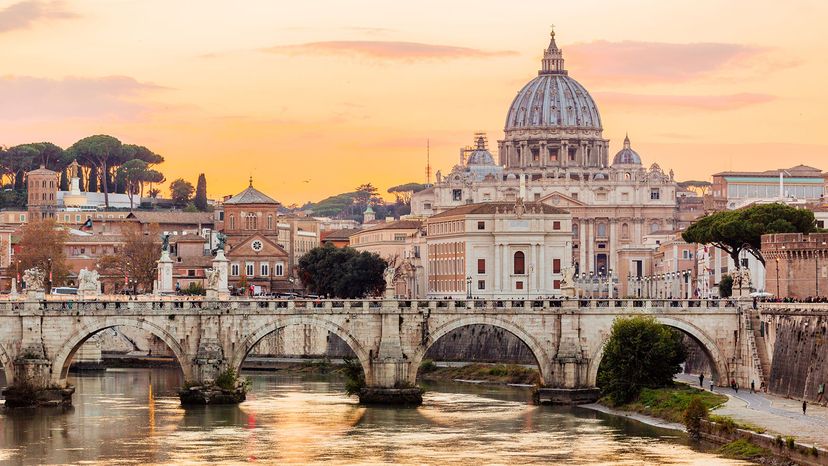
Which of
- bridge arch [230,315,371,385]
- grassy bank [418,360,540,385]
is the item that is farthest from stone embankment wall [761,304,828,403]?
grassy bank [418,360,540,385]

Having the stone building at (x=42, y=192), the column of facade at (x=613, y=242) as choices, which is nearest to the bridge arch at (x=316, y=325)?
the stone building at (x=42, y=192)

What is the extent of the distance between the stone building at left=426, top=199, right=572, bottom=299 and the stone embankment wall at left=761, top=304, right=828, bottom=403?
58490 mm

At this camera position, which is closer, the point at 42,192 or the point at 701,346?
the point at 701,346

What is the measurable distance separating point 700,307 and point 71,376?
3343cm

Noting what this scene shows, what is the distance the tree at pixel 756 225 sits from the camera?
98188 mm

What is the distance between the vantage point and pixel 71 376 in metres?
100

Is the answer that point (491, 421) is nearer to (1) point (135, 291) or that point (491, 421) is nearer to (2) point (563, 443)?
(2) point (563, 443)

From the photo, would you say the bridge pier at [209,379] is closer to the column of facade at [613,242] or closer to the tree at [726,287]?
the tree at [726,287]

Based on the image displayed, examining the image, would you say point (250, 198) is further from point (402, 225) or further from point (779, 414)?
point (779, 414)

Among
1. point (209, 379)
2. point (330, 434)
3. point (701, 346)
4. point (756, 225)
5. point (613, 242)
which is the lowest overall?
point (330, 434)

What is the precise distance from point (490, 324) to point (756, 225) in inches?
911

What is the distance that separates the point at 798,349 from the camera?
73.1m

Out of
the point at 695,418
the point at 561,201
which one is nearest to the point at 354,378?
the point at 695,418

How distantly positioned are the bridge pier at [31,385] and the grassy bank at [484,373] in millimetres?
22721
